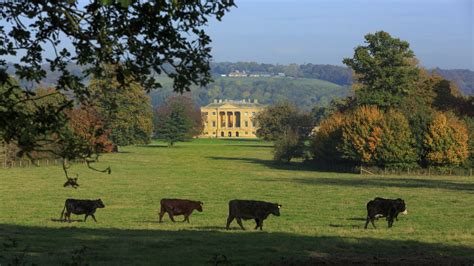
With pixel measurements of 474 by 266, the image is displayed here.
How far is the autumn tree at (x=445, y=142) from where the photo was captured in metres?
90.5

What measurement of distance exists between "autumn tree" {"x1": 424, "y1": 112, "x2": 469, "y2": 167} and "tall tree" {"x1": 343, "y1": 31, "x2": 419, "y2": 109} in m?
8.65

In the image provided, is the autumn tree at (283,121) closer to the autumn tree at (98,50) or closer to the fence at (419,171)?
the fence at (419,171)

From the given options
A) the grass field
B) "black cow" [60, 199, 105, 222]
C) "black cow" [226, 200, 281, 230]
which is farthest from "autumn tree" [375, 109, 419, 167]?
"black cow" [226, 200, 281, 230]

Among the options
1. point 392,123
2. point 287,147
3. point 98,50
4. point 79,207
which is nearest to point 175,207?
point 79,207

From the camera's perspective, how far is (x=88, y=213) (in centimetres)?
3125

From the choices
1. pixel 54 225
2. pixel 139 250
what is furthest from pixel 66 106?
pixel 54 225

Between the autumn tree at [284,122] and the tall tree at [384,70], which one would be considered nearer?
the tall tree at [384,70]

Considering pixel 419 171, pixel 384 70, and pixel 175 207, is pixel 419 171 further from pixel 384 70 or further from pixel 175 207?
pixel 175 207

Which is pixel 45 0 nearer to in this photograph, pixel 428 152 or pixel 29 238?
pixel 29 238

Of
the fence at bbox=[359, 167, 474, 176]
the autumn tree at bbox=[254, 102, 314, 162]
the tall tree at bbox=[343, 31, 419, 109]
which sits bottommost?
the fence at bbox=[359, 167, 474, 176]

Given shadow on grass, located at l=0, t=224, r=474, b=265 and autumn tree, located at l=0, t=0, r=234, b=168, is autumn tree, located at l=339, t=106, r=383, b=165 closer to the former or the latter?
shadow on grass, located at l=0, t=224, r=474, b=265

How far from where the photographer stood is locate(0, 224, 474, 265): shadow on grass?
62.9 ft

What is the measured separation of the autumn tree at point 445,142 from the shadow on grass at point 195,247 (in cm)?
6751

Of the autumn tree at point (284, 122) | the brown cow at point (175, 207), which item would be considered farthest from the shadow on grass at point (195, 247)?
the autumn tree at point (284, 122)
